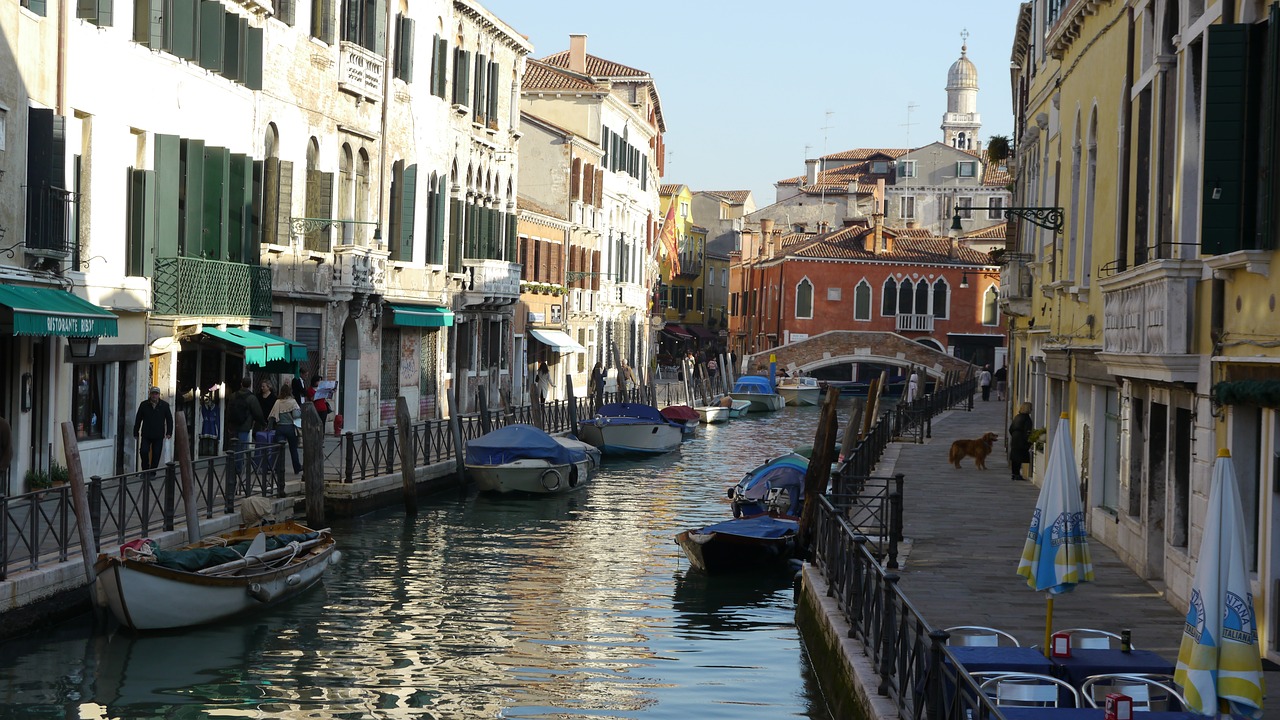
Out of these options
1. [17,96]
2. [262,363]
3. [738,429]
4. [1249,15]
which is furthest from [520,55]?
[1249,15]

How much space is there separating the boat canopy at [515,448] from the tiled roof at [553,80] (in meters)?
24.3

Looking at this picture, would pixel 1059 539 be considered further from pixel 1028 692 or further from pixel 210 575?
pixel 210 575

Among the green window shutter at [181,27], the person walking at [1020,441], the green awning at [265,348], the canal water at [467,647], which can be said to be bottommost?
the canal water at [467,647]

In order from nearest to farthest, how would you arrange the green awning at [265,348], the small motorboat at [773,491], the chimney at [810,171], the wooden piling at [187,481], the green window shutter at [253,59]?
the wooden piling at [187,481] → the small motorboat at [773,491] → the green awning at [265,348] → the green window shutter at [253,59] → the chimney at [810,171]

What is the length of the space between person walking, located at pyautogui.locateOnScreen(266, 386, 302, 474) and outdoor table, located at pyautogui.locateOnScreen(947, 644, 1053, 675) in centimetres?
1345

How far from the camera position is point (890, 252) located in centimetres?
6612

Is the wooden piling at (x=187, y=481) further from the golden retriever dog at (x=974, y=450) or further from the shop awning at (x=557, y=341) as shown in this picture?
the shop awning at (x=557, y=341)

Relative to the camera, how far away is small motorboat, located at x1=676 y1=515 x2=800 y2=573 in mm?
17359

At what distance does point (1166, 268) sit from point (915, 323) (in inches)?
2200

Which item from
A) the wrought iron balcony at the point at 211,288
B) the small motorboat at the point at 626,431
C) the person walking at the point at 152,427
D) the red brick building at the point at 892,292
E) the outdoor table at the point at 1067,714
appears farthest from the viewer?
the red brick building at the point at 892,292

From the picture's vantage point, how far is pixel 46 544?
42.3ft

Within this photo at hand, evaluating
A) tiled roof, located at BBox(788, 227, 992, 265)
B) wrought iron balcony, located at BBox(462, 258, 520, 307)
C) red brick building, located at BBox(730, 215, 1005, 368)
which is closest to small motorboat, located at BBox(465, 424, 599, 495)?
wrought iron balcony, located at BBox(462, 258, 520, 307)

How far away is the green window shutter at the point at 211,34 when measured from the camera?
67.4ft

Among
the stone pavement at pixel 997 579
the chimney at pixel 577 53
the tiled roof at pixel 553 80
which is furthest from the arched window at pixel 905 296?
the stone pavement at pixel 997 579
